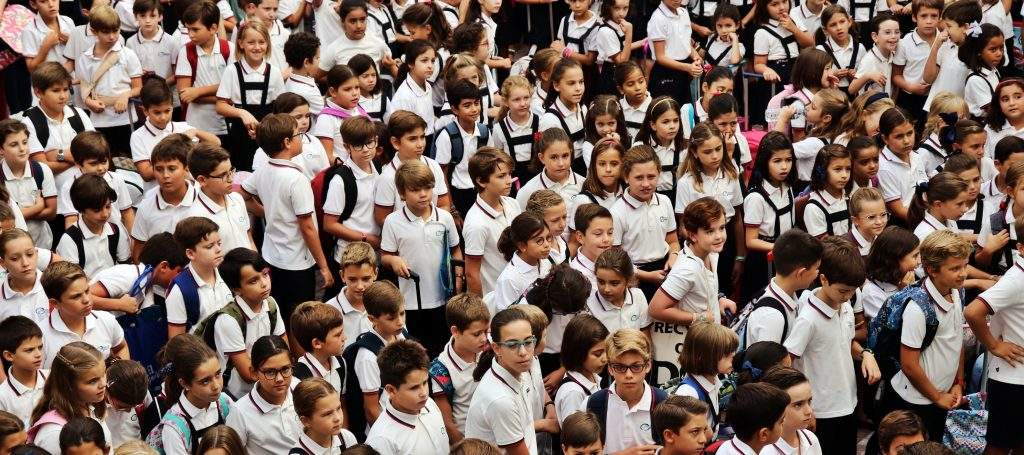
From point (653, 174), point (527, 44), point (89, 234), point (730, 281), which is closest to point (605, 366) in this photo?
point (653, 174)

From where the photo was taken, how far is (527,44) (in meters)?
13.8

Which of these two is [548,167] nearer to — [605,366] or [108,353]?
[605,366]

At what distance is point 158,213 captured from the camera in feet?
28.0

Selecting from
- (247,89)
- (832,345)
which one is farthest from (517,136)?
(832,345)

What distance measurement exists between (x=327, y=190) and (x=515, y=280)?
1531 millimetres

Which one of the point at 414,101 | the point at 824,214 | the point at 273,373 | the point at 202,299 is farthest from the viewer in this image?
the point at 414,101

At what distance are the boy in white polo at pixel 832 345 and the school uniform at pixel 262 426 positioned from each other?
2327mm

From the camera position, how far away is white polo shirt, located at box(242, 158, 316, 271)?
8672 millimetres

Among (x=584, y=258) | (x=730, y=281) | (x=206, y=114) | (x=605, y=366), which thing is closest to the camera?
(x=605, y=366)

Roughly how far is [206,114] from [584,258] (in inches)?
142

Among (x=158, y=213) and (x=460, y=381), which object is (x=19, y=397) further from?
(x=460, y=381)

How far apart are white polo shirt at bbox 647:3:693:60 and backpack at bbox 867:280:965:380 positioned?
5034 mm

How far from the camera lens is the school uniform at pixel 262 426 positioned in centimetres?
677

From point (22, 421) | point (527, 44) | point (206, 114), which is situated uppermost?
point (22, 421)
